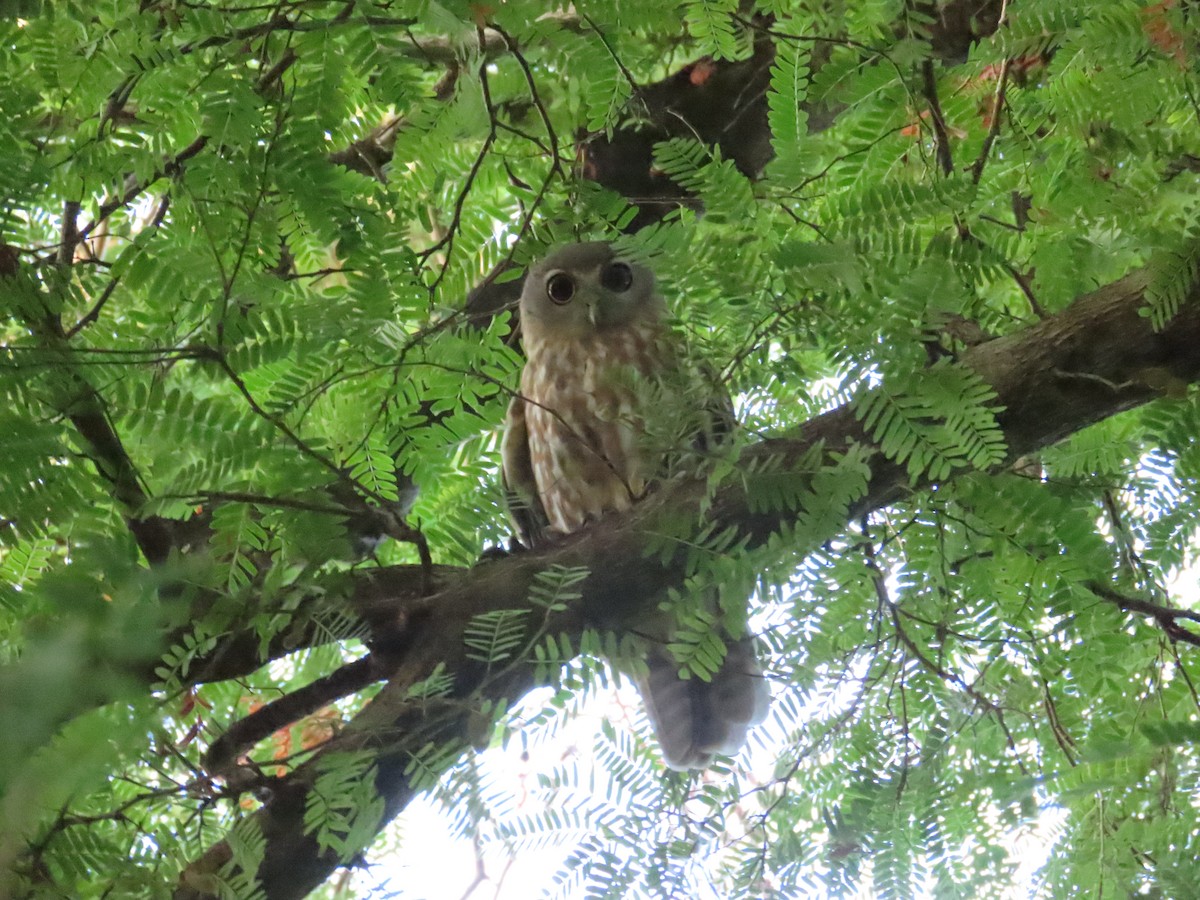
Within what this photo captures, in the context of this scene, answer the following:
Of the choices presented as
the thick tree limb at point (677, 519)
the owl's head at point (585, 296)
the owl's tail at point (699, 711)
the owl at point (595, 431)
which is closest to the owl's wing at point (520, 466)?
the owl at point (595, 431)

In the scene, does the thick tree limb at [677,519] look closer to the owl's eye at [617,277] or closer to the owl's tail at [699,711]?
the owl's tail at [699,711]

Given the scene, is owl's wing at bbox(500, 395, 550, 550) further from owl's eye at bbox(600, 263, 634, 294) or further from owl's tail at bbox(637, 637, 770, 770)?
owl's tail at bbox(637, 637, 770, 770)

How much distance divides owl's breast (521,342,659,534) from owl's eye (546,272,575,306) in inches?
6.6

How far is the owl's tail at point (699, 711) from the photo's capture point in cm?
293

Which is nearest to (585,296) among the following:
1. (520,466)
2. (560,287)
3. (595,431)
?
(560,287)

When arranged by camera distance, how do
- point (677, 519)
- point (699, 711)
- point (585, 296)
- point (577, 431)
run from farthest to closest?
point (585, 296)
point (577, 431)
point (699, 711)
point (677, 519)

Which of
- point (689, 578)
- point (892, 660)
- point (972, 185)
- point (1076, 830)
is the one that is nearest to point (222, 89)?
point (689, 578)

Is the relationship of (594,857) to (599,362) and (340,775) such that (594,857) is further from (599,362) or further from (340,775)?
(599,362)

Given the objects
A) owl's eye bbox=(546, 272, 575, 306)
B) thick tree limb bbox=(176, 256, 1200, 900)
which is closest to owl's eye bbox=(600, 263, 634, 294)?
owl's eye bbox=(546, 272, 575, 306)

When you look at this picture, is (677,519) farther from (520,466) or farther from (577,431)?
(520,466)

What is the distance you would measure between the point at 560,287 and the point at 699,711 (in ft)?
4.96

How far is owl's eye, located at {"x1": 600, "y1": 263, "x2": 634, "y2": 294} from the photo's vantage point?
139 inches

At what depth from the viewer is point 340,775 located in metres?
1.65

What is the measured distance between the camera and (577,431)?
130 inches
